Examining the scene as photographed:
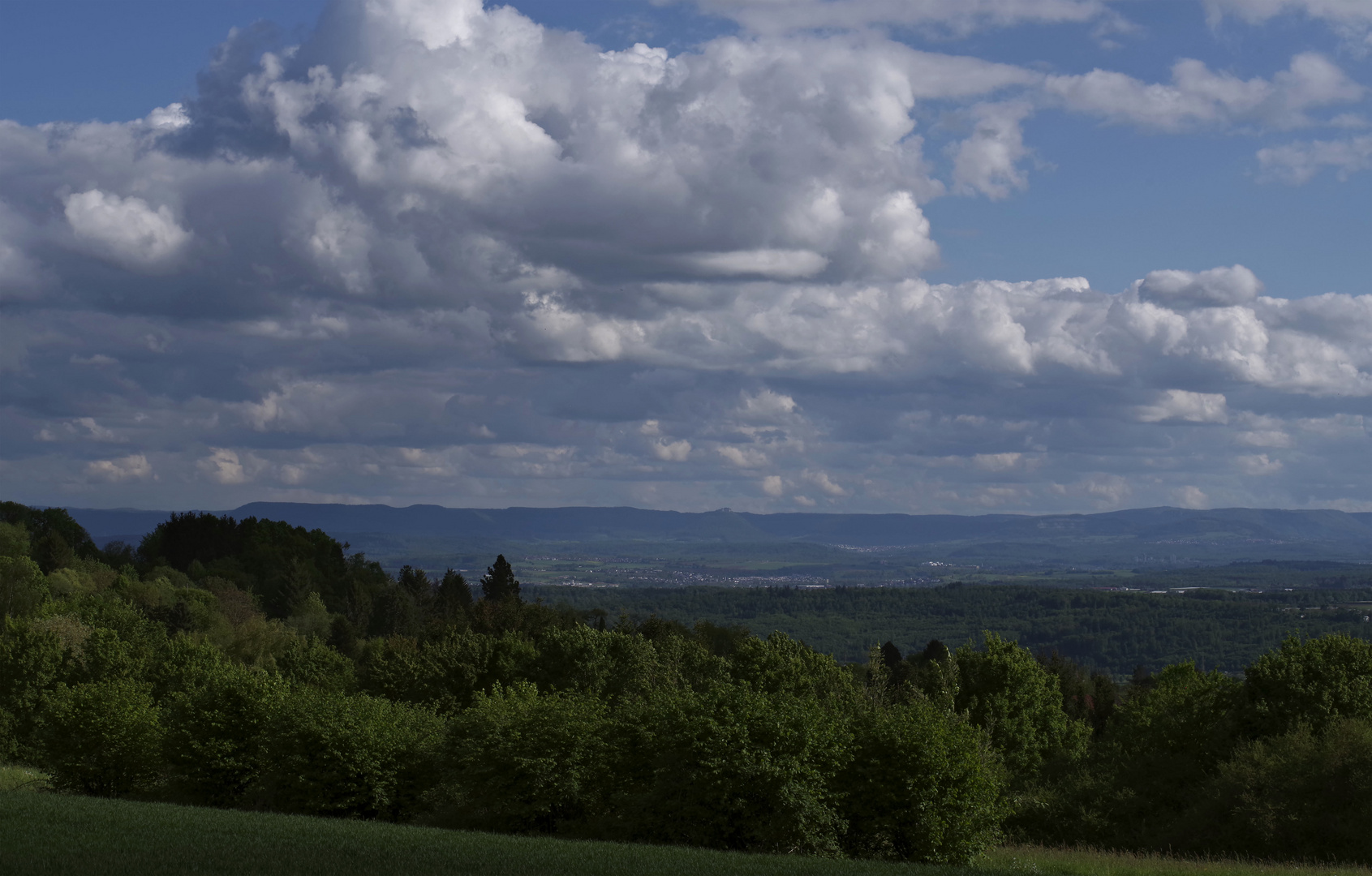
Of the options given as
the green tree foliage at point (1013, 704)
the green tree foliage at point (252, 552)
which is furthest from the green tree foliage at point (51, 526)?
the green tree foliage at point (1013, 704)

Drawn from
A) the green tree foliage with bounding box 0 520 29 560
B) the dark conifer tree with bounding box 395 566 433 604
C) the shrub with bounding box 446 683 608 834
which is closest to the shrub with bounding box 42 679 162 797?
the shrub with bounding box 446 683 608 834

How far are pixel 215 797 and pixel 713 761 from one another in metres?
25.1

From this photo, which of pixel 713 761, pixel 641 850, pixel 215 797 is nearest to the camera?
pixel 641 850

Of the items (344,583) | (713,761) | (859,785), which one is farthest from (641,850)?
(344,583)

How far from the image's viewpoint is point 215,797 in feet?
173

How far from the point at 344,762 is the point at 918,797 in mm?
22936

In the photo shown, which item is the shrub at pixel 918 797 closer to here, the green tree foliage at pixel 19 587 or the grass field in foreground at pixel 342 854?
the grass field in foreground at pixel 342 854

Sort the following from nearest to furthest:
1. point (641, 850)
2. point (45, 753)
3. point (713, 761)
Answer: point (641, 850), point (713, 761), point (45, 753)

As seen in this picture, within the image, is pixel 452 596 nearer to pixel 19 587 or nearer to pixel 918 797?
pixel 19 587

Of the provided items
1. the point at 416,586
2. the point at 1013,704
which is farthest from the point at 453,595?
the point at 1013,704

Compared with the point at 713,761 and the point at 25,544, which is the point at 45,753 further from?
the point at 25,544

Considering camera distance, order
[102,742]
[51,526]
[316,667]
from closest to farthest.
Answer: [102,742], [316,667], [51,526]

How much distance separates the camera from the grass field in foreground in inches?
1219

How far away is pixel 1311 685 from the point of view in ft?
184
